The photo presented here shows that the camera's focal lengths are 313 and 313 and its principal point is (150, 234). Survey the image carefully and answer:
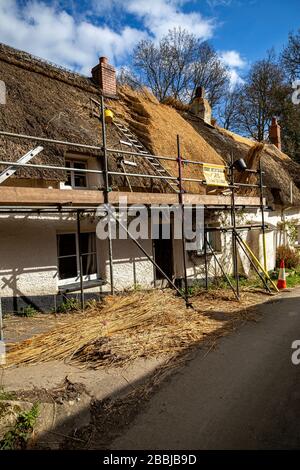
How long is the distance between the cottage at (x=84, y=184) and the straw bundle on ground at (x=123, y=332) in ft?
2.69

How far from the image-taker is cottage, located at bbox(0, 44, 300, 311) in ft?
18.6

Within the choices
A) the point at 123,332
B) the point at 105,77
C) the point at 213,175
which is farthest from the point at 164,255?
the point at 105,77

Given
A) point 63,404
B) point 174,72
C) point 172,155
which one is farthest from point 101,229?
point 174,72

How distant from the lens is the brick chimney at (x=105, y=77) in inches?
394

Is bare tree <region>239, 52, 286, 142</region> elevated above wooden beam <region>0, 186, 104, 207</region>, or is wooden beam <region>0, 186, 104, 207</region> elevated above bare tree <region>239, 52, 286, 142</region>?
bare tree <region>239, 52, 286, 142</region>

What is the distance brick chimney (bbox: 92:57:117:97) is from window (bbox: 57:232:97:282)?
5.22 m

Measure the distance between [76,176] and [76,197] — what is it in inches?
98.5

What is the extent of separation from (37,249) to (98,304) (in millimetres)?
1622

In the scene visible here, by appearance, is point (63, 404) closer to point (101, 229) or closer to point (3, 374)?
point (3, 374)

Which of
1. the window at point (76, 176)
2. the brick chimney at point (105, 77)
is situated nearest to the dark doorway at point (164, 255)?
the window at point (76, 176)

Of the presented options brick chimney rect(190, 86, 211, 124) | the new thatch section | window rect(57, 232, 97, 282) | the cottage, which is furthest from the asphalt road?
brick chimney rect(190, 86, 211, 124)

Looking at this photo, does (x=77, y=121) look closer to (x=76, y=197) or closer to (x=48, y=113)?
(x=48, y=113)

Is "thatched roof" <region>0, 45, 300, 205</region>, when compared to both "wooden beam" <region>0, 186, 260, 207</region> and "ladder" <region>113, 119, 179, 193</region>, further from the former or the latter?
"wooden beam" <region>0, 186, 260, 207</region>

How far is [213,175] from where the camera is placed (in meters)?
7.38
